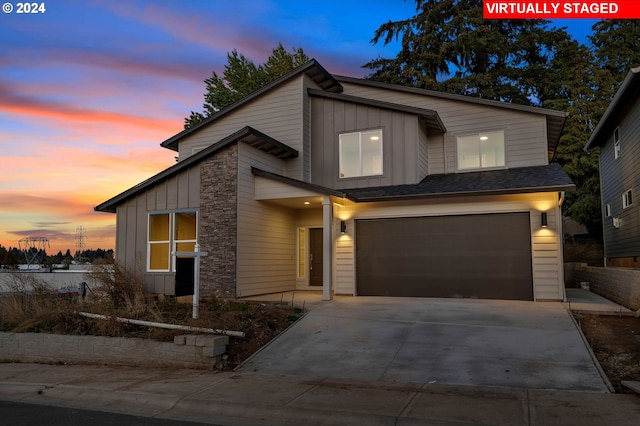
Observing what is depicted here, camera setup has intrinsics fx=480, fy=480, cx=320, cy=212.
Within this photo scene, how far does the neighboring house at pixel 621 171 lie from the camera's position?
16828mm

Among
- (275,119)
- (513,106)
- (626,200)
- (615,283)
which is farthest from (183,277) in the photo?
(626,200)

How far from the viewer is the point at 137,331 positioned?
9312 millimetres

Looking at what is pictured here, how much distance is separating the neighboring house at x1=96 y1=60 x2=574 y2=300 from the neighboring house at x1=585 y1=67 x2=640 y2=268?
2565mm

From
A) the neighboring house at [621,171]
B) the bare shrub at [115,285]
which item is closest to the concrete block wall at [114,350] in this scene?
the bare shrub at [115,285]

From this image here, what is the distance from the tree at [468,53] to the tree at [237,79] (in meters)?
6.94

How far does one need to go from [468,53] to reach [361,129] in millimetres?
17926

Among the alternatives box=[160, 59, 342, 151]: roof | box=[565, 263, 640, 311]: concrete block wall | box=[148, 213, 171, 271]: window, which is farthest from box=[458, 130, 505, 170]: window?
box=[148, 213, 171, 271]: window

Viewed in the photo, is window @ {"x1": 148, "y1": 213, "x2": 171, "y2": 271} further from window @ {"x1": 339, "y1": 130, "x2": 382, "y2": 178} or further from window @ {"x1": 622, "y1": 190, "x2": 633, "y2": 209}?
window @ {"x1": 622, "y1": 190, "x2": 633, "y2": 209}

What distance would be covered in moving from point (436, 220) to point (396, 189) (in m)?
1.61

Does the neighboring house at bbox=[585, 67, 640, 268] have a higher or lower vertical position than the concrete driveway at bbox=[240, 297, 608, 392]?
higher

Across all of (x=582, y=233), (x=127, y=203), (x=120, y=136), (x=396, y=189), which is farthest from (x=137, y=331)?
(x=582, y=233)

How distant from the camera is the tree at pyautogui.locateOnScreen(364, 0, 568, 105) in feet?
99.9

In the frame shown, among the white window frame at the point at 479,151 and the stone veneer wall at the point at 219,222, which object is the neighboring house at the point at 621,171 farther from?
the stone veneer wall at the point at 219,222

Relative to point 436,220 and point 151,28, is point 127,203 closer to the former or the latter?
point 151,28
